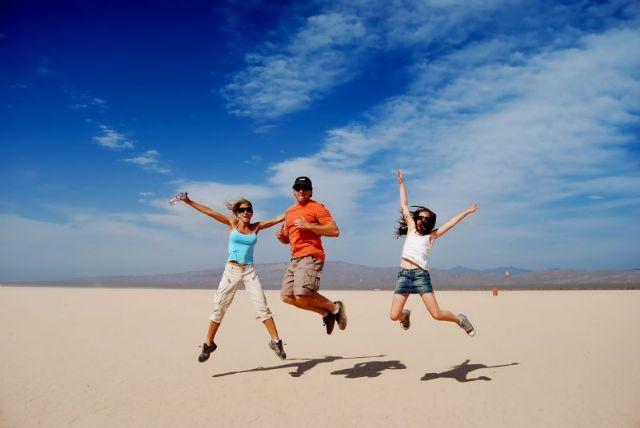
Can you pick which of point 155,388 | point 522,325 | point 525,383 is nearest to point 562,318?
point 522,325

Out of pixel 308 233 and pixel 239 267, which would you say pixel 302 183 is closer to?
pixel 308 233

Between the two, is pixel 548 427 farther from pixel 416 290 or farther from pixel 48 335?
pixel 48 335

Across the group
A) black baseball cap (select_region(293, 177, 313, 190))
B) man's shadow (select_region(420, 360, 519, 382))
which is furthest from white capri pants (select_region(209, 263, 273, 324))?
man's shadow (select_region(420, 360, 519, 382))

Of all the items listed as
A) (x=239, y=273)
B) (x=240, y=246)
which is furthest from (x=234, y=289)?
(x=240, y=246)

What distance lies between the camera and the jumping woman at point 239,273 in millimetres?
6945

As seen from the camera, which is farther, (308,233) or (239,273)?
(239,273)

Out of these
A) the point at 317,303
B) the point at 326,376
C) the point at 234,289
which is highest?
the point at 234,289

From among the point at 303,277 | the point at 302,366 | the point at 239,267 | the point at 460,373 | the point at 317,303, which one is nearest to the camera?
the point at 303,277

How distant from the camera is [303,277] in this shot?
21.1ft

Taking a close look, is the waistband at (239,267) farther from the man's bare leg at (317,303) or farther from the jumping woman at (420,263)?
the jumping woman at (420,263)

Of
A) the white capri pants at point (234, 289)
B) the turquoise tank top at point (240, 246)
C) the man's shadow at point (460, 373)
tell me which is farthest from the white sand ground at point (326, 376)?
the turquoise tank top at point (240, 246)

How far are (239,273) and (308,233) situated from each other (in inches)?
48.0

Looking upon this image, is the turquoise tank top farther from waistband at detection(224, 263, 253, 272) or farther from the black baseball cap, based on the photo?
the black baseball cap

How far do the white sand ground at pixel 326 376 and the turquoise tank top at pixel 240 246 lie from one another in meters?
1.54
